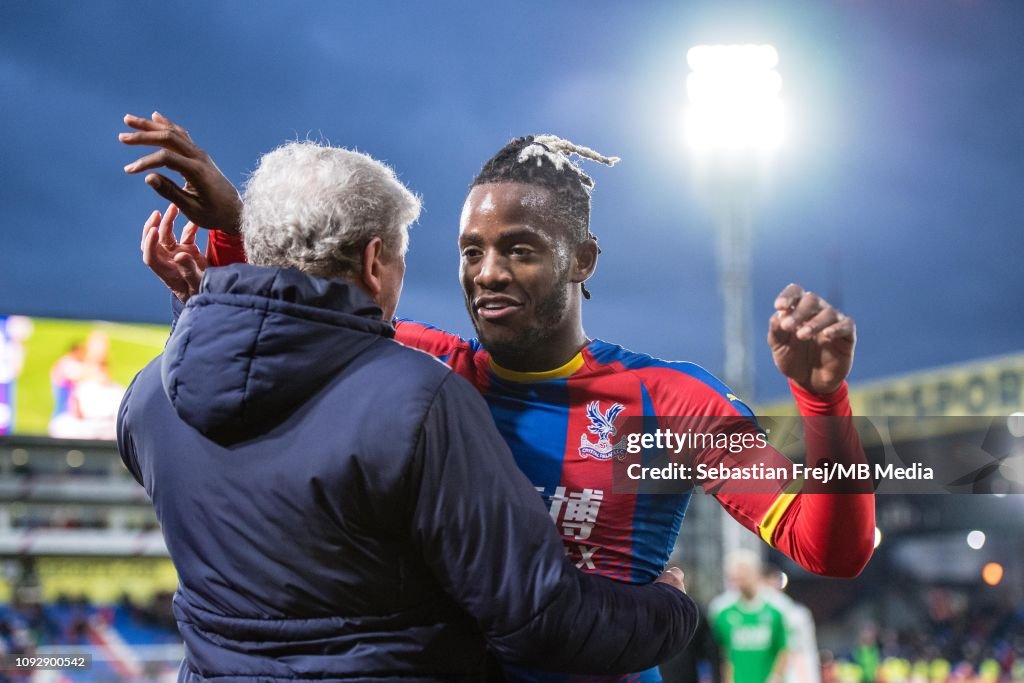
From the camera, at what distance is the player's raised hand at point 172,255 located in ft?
7.45

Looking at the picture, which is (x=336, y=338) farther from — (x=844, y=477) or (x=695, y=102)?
(x=695, y=102)

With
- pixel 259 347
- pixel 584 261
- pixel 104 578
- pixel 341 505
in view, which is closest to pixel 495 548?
pixel 341 505

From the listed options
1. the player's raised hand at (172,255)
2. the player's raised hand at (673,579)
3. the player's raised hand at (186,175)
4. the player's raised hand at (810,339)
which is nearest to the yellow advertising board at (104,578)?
the player's raised hand at (172,255)

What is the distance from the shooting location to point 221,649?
1.73 m

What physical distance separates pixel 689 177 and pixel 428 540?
12.0m

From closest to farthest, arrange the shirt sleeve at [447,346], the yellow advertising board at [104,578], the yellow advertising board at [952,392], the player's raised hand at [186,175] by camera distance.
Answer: the player's raised hand at [186,175] → the shirt sleeve at [447,346] → the yellow advertising board at [952,392] → the yellow advertising board at [104,578]

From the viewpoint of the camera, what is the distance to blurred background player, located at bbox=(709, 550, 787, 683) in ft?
26.3

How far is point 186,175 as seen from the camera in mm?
1985

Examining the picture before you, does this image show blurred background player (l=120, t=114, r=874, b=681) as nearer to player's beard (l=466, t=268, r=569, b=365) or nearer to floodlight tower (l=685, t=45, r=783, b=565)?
player's beard (l=466, t=268, r=569, b=365)

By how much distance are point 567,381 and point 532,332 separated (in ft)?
0.56

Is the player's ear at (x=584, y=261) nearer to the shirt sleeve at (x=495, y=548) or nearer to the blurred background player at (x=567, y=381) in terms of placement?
the blurred background player at (x=567, y=381)

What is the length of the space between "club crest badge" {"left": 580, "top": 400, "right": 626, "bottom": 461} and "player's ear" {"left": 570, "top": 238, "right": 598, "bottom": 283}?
31 centimetres

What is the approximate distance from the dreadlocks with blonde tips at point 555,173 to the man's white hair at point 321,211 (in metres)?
0.59

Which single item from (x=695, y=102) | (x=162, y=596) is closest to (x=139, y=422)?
(x=695, y=102)
